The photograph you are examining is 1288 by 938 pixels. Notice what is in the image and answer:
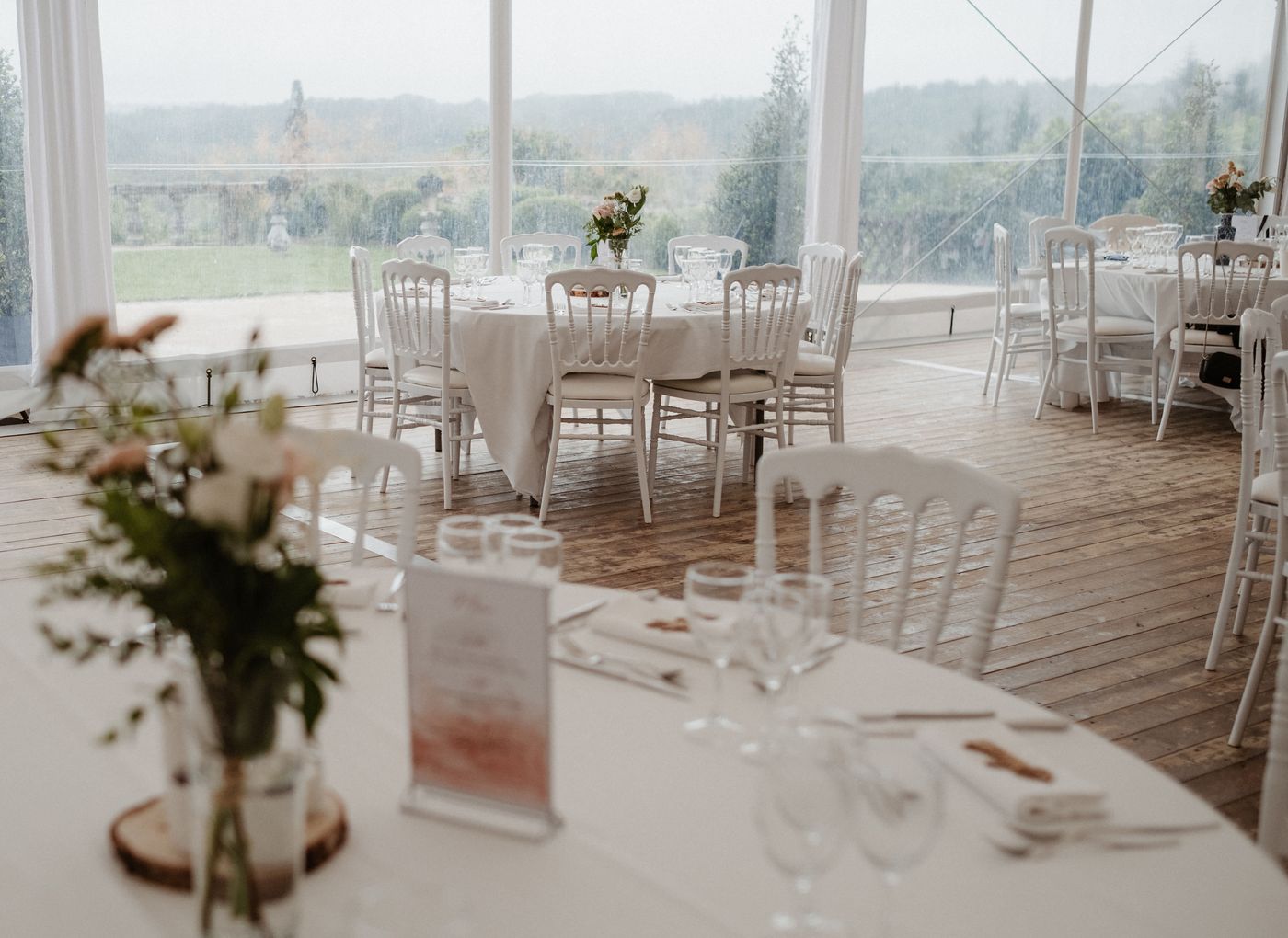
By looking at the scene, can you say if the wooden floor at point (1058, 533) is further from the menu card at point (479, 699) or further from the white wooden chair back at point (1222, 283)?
the menu card at point (479, 699)

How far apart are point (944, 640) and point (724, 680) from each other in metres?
2.43

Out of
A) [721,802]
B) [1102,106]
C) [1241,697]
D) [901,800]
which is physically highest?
[1102,106]

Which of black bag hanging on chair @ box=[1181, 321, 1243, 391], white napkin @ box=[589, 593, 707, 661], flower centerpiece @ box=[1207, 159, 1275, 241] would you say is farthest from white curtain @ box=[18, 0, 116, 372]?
flower centerpiece @ box=[1207, 159, 1275, 241]

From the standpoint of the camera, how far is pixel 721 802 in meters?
1.31

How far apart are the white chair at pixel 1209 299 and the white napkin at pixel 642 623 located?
5344mm

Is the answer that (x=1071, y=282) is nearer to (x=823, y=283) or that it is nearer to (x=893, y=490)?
(x=823, y=283)

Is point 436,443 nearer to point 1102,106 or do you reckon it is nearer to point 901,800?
point 901,800

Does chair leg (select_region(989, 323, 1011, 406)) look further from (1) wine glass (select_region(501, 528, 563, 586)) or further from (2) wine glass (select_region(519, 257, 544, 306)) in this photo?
(1) wine glass (select_region(501, 528, 563, 586))

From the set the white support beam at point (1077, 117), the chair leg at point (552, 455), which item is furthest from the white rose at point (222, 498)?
the white support beam at point (1077, 117)

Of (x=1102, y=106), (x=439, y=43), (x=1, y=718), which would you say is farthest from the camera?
(x=1102, y=106)

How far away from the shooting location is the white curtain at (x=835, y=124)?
8500 millimetres

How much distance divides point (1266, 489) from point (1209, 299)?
352 cm

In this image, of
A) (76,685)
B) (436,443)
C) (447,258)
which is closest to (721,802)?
(76,685)

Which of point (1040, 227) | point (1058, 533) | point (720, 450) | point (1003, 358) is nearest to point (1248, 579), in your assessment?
point (1058, 533)
